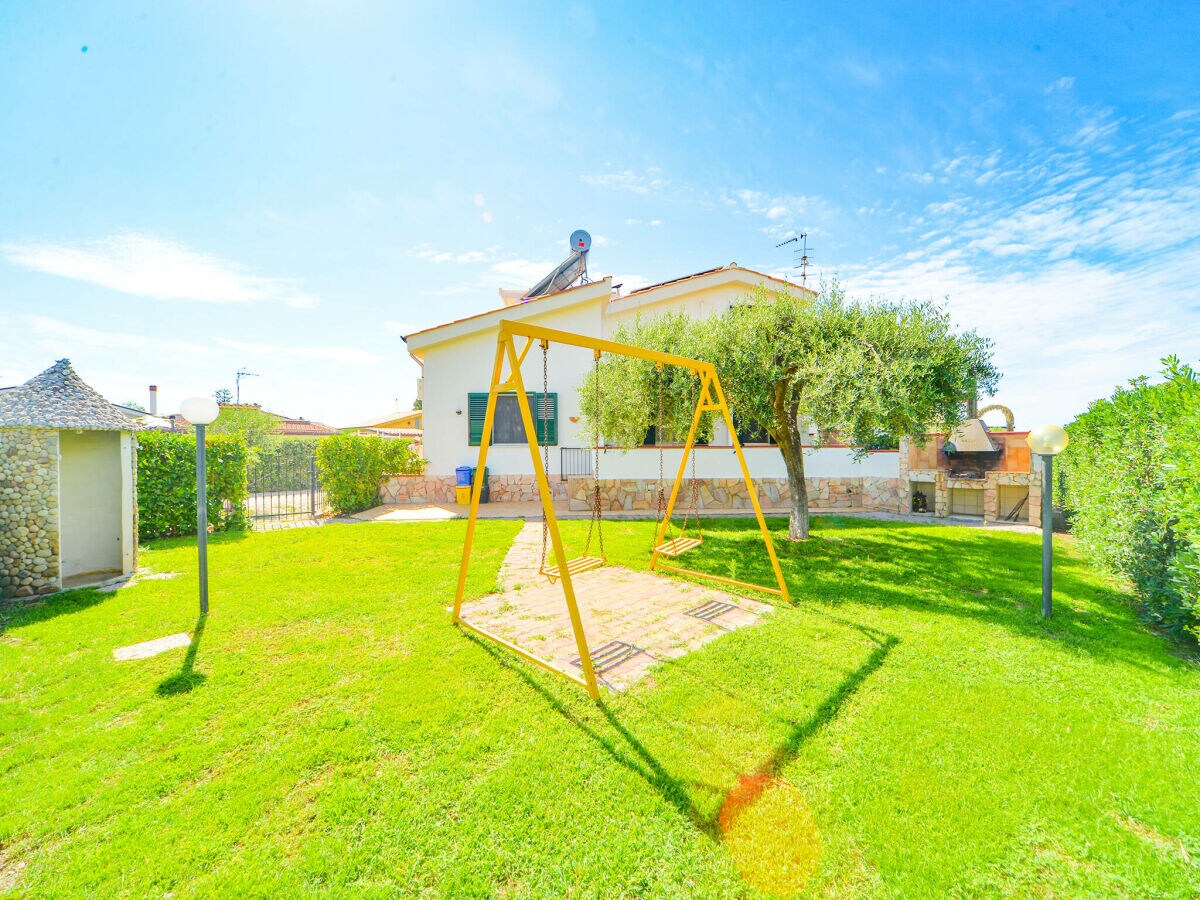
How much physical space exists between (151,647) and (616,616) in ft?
16.6

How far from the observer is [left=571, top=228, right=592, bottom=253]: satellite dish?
18.8m

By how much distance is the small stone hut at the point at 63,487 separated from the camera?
6.01 metres

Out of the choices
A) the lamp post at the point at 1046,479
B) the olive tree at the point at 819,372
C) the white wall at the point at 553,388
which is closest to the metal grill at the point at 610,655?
the olive tree at the point at 819,372

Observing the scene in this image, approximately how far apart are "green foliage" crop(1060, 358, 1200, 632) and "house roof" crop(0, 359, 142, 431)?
12.9 m

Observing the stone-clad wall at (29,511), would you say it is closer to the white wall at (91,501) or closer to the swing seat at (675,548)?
the white wall at (91,501)

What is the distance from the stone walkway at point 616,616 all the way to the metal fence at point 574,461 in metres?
7.24

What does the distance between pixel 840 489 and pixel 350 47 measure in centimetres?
1657

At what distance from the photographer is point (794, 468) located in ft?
31.2

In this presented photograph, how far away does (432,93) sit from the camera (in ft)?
29.0

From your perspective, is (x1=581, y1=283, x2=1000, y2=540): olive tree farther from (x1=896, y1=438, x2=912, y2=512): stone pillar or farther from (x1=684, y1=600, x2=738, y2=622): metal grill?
(x1=896, y1=438, x2=912, y2=512): stone pillar

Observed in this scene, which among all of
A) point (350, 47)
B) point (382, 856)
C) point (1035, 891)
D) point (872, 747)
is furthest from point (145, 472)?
point (1035, 891)

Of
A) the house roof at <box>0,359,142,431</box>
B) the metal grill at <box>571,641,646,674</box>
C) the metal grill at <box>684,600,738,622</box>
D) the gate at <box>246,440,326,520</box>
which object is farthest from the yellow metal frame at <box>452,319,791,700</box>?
the gate at <box>246,440,326,520</box>

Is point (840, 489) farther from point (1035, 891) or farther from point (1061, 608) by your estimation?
point (1035, 891)

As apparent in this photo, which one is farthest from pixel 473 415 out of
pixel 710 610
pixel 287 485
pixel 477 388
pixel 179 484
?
pixel 710 610
